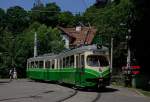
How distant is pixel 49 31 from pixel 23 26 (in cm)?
3737

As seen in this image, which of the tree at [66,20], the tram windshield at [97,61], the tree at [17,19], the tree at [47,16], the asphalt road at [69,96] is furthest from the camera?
the tree at [47,16]

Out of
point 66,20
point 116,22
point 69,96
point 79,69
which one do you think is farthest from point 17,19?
point 69,96

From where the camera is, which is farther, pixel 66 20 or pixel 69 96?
pixel 66 20

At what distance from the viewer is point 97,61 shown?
1192 inches

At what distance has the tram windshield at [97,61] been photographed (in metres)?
30.1

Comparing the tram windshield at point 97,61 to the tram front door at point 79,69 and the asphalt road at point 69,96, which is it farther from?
the asphalt road at point 69,96

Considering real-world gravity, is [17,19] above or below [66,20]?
above

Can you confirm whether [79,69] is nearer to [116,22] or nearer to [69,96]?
[69,96]

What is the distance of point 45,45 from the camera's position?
8300cm

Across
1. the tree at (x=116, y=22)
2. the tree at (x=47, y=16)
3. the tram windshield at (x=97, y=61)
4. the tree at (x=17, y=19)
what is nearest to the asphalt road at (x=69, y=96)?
the tram windshield at (x=97, y=61)

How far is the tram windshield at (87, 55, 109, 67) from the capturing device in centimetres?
3006

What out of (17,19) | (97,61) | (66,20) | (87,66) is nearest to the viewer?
(87,66)

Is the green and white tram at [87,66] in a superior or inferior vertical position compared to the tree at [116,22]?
inferior

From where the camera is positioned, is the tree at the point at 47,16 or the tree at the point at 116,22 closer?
the tree at the point at 116,22
